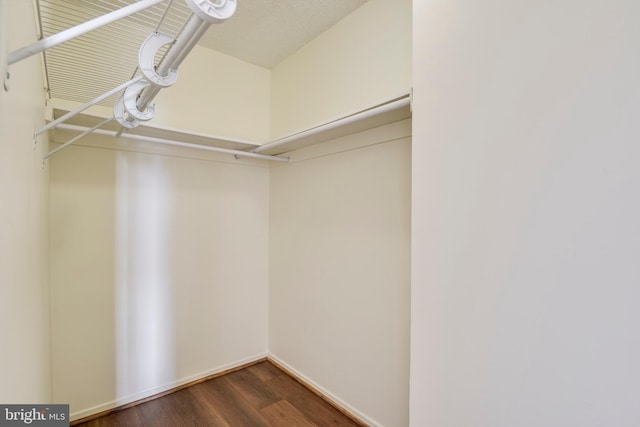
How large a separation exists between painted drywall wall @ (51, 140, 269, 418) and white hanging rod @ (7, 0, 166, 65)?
6.06ft

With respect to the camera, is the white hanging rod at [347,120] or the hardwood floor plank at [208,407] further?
the hardwood floor plank at [208,407]

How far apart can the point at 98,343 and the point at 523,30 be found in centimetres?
301

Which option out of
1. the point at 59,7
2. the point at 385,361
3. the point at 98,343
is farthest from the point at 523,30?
the point at 98,343

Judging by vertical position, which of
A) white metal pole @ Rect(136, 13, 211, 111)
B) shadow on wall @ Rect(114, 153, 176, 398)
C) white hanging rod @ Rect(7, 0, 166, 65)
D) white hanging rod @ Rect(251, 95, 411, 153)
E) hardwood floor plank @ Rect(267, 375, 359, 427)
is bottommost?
hardwood floor plank @ Rect(267, 375, 359, 427)

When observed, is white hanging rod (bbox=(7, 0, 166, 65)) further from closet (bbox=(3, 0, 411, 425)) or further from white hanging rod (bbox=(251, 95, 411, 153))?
white hanging rod (bbox=(251, 95, 411, 153))

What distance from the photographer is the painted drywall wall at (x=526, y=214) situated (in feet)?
2.29

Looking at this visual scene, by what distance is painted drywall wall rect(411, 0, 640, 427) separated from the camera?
70 cm

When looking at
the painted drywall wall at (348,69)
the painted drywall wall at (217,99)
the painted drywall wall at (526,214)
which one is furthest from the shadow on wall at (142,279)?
the painted drywall wall at (526,214)

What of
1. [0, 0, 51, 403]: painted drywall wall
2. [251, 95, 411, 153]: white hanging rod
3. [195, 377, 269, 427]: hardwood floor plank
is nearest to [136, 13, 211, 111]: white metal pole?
[0, 0, 51, 403]: painted drywall wall

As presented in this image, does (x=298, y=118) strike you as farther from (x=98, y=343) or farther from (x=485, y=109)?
(x=98, y=343)

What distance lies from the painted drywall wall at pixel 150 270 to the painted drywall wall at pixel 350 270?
383mm

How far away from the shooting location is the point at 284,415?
81.6 inches

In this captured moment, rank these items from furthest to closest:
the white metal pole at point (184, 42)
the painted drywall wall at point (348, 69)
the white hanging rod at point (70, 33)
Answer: the painted drywall wall at point (348, 69)
the white metal pole at point (184, 42)
the white hanging rod at point (70, 33)

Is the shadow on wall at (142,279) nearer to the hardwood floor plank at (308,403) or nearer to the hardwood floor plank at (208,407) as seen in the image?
the hardwood floor plank at (208,407)
